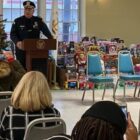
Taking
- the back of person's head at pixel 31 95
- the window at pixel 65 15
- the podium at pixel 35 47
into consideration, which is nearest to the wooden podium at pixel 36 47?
the podium at pixel 35 47

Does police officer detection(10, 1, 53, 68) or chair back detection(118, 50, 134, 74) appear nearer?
police officer detection(10, 1, 53, 68)

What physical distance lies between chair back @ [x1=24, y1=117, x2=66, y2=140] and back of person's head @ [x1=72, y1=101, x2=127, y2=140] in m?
1.14

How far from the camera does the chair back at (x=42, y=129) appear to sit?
7.84 ft

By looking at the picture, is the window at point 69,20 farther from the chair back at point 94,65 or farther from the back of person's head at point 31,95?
the back of person's head at point 31,95

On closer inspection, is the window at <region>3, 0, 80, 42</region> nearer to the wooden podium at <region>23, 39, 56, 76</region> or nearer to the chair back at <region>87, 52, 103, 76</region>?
the chair back at <region>87, 52, 103, 76</region>

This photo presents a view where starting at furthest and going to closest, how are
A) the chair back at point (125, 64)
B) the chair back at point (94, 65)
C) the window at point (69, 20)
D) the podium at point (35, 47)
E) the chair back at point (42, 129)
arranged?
the window at point (69, 20), the chair back at point (125, 64), the chair back at point (94, 65), the podium at point (35, 47), the chair back at point (42, 129)

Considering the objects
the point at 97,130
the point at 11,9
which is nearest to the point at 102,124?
the point at 97,130

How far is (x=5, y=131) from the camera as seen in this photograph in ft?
8.41

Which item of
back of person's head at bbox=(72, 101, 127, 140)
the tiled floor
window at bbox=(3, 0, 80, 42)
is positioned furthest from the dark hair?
window at bbox=(3, 0, 80, 42)

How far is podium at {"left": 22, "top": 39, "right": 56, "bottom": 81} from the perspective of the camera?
6680mm

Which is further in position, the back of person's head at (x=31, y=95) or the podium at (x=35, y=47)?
the podium at (x=35, y=47)

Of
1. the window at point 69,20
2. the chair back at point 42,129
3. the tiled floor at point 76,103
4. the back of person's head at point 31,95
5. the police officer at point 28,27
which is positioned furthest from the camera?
the window at point 69,20

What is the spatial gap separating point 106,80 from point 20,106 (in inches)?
176

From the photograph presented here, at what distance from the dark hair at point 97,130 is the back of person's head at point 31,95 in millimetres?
1312
